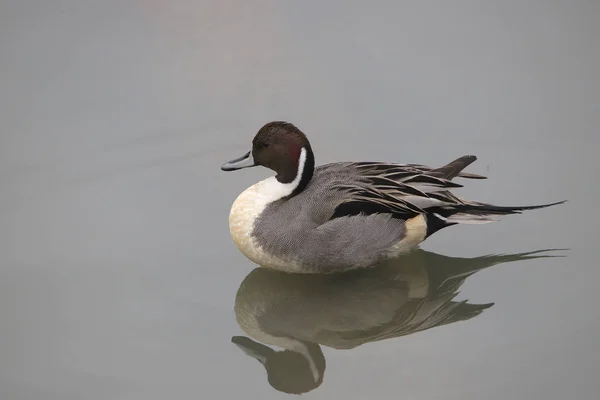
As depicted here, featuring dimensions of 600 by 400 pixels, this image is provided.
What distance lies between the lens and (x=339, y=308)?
5469 mm

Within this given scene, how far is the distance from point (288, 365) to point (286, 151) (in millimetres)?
1421

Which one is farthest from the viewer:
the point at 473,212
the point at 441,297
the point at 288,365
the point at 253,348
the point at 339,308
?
the point at 473,212

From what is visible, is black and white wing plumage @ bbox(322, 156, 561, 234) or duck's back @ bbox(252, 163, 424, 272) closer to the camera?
duck's back @ bbox(252, 163, 424, 272)

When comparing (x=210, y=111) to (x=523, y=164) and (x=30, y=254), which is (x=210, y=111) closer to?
(x=30, y=254)

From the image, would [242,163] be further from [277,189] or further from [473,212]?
[473,212]

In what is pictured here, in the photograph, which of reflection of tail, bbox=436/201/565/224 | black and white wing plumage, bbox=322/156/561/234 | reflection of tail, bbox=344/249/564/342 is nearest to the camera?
reflection of tail, bbox=344/249/564/342

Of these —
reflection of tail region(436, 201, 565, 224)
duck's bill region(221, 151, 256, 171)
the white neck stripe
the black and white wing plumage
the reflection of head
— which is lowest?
the reflection of head

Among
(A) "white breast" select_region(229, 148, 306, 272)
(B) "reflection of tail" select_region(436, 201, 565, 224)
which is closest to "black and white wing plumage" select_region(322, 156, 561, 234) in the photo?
(B) "reflection of tail" select_region(436, 201, 565, 224)

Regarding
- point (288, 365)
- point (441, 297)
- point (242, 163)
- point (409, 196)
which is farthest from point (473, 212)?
point (288, 365)

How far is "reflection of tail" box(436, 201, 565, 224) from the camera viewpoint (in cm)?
588

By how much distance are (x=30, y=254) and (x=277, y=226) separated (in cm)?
166

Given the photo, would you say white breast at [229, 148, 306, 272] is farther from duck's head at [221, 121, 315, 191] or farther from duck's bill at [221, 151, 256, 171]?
duck's bill at [221, 151, 256, 171]

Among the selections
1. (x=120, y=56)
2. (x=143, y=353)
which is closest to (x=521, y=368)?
(x=143, y=353)

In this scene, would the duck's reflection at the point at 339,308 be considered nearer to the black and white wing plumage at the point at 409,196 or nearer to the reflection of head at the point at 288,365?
the reflection of head at the point at 288,365
